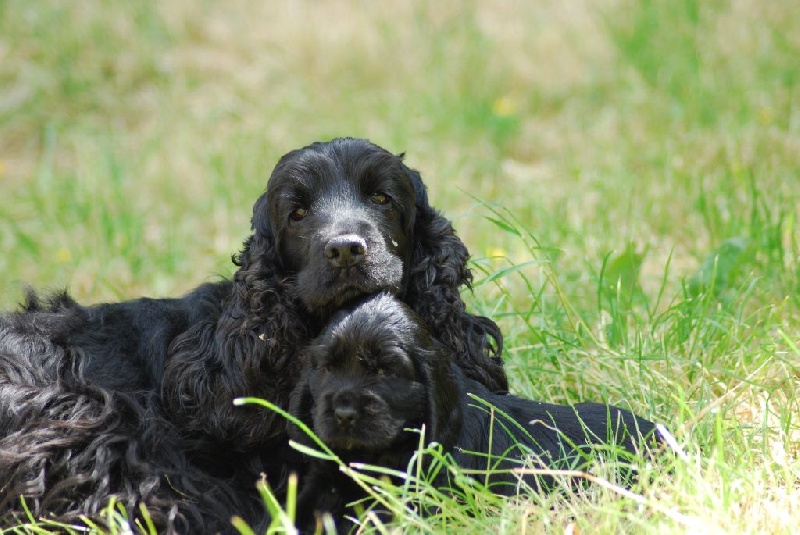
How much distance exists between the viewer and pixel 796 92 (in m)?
6.81

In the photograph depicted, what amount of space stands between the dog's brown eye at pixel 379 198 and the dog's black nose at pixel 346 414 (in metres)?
0.89

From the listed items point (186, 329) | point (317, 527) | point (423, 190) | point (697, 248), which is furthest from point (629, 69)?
point (317, 527)

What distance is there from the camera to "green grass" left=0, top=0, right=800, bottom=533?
3670mm

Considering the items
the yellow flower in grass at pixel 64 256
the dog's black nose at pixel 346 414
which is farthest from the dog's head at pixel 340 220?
the yellow flower in grass at pixel 64 256

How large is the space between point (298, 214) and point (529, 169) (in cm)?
380

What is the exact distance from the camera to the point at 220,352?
140 inches

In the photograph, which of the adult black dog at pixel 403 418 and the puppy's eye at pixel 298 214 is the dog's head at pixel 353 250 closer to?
the puppy's eye at pixel 298 214

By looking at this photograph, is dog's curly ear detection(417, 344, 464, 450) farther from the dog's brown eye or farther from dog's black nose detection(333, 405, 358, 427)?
the dog's brown eye

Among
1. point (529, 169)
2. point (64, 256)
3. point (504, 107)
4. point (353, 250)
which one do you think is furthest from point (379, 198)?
point (504, 107)

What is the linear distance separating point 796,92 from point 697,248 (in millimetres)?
2312

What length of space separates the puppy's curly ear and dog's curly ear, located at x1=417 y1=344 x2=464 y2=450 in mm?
441

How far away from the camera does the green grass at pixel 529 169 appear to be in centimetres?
367

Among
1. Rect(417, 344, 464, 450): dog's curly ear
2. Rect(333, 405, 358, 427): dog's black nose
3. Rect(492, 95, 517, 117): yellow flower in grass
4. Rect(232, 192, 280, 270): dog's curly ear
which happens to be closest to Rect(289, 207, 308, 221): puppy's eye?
Rect(232, 192, 280, 270): dog's curly ear

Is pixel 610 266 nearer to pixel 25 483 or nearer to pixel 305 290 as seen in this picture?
pixel 305 290
